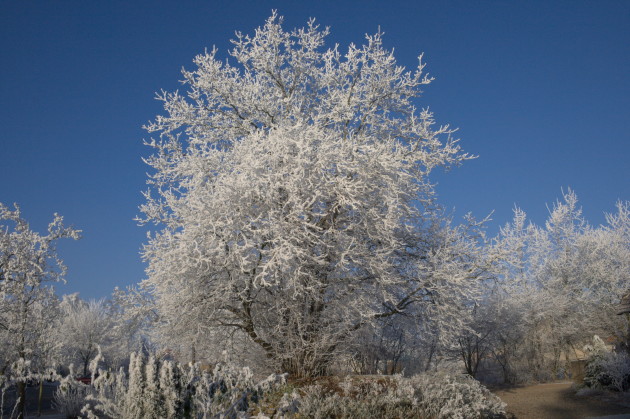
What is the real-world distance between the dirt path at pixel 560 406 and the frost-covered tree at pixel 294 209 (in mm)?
4121

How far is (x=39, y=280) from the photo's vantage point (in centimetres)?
1373

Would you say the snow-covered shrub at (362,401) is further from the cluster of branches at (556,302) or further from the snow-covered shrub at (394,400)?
the cluster of branches at (556,302)

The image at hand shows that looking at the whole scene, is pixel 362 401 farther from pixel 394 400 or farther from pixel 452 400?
pixel 452 400

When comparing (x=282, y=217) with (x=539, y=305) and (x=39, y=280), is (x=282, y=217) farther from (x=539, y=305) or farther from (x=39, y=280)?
(x=539, y=305)

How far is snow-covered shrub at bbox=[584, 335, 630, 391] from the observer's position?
14.7 metres

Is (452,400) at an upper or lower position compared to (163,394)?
lower

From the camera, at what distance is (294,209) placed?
10352mm

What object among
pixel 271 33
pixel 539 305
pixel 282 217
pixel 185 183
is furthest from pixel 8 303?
pixel 539 305

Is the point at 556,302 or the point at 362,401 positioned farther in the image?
the point at 556,302

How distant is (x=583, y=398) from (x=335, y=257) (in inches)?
393

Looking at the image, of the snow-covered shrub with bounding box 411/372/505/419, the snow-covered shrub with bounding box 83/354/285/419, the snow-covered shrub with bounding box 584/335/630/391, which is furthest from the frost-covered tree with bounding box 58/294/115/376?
the snow-covered shrub with bounding box 83/354/285/419

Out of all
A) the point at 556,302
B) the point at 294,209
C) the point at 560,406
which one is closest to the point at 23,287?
the point at 294,209

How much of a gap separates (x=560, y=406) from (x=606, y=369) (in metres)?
2.74

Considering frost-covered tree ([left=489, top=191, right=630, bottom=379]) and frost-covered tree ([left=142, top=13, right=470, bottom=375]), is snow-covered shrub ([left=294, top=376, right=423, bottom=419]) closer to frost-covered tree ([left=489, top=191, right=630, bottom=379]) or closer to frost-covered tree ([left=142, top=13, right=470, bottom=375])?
frost-covered tree ([left=142, top=13, right=470, bottom=375])
